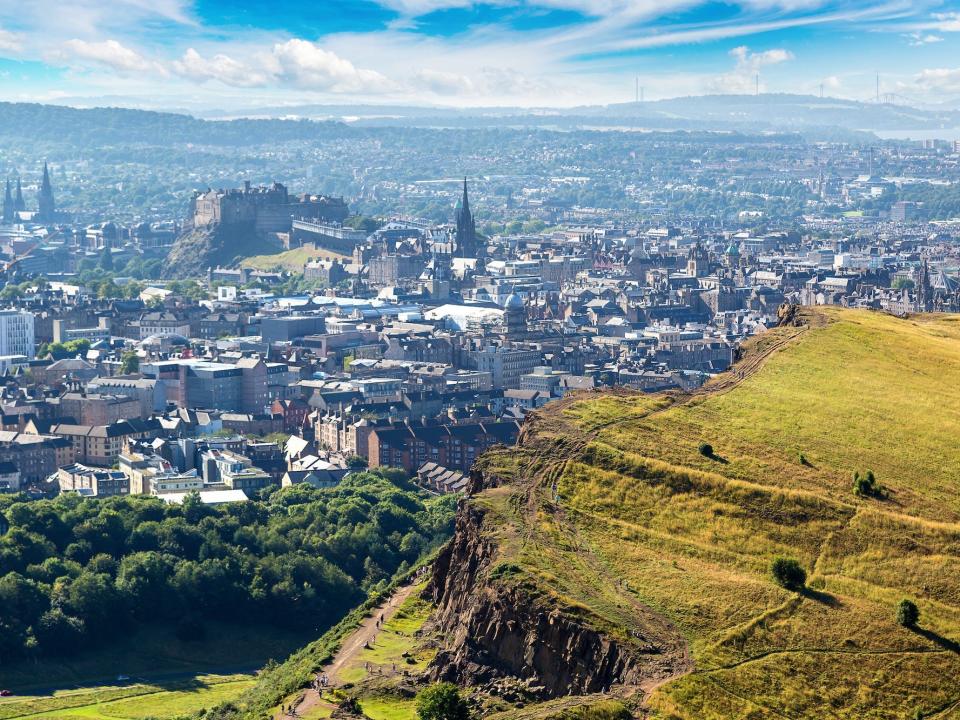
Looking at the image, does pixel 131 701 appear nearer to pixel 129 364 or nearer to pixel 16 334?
pixel 129 364

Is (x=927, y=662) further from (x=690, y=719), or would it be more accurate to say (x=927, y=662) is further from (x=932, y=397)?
(x=932, y=397)

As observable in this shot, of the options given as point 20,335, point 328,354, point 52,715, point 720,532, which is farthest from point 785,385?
point 20,335

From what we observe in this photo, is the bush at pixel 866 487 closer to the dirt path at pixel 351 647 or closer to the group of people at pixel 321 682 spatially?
the dirt path at pixel 351 647

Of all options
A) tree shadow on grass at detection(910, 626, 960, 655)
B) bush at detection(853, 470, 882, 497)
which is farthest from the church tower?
tree shadow on grass at detection(910, 626, 960, 655)

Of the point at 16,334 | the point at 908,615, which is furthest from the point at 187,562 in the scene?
the point at 16,334

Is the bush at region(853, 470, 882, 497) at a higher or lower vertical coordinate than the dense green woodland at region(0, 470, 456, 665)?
higher

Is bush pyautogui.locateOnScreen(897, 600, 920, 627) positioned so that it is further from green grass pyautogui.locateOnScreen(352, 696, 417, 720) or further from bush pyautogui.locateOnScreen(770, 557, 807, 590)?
green grass pyautogui.locateOnScreen(352, 696, 417, 720)
